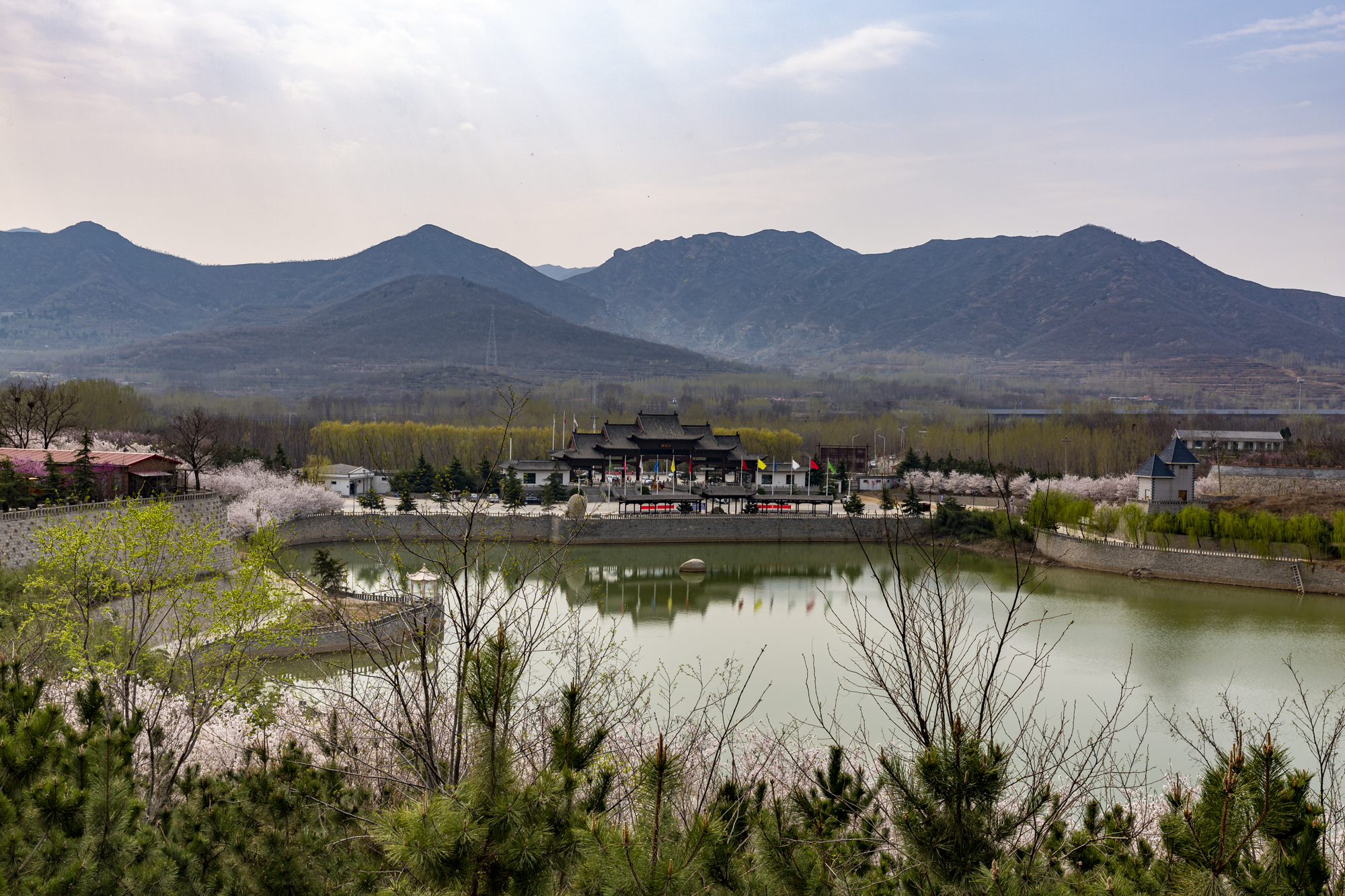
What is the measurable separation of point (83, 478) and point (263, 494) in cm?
1147

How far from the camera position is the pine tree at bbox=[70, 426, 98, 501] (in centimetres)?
2122

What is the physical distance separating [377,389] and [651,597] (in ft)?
314

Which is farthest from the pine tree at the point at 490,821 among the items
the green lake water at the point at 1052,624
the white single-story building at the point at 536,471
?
the white single-story building at the point at 536,471

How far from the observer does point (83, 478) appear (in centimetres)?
2181

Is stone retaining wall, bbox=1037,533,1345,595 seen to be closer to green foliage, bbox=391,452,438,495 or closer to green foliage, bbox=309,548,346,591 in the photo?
green foliage, bbox=309,548,346,591

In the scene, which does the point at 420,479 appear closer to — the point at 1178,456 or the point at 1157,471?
the point at 1157,471

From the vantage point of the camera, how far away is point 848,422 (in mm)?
75062

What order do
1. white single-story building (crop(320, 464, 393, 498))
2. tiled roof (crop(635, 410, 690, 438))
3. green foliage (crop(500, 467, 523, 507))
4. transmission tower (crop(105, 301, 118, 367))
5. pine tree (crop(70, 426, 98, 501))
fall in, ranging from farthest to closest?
transmission tower (crop(105, 301, 118, 367))
tiled roof (crop(635, 410, 690, 438))
white single-story building (crop(320, 464, 393, 498))
green foliage (crop(500, 467, 523, 507))
pine tree (crop(70, 426, 98, 501))

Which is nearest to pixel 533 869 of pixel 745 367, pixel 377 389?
pixel 377 389

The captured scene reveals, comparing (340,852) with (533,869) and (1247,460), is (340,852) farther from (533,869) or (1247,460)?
(1247,460)

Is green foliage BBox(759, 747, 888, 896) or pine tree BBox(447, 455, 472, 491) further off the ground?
green foliage BBox(759, 747, 888, 896)

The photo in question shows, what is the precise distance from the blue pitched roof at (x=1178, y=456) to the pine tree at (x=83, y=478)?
1331 inches

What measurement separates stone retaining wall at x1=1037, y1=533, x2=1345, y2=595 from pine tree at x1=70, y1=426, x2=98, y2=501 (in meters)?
25.1

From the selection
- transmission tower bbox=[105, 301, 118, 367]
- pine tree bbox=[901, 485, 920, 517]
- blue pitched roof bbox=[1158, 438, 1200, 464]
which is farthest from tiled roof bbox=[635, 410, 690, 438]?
transmission tower bbox=[105, 301, 118, 367]
